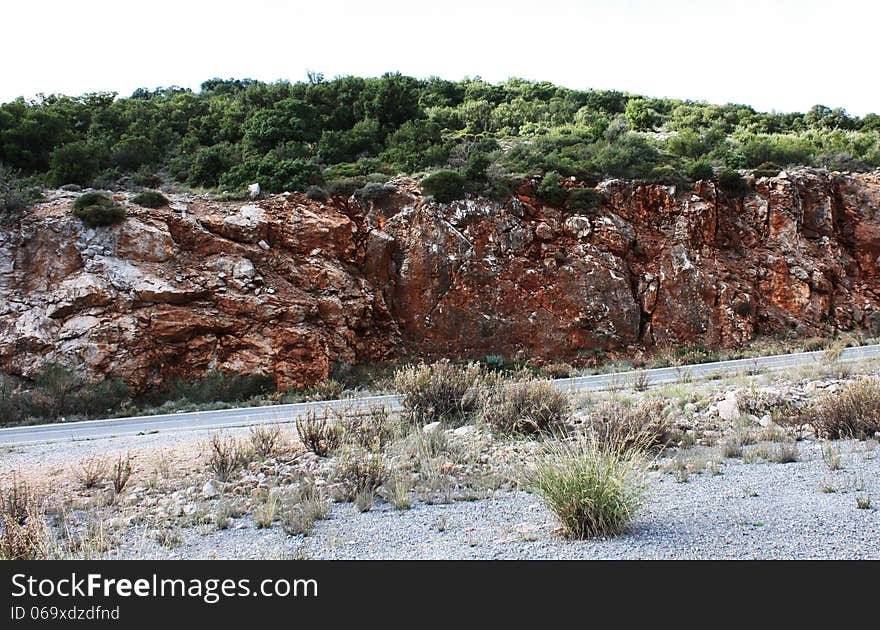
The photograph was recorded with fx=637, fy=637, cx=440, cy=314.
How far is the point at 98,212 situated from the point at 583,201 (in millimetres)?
15515

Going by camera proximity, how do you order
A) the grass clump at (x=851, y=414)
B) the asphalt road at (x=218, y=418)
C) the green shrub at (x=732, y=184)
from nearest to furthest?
1. the grass clump at (x=851, y=414)
2. the asphalt road at (x=218, y=418)
3. the green shrub at (x=732, y=184)

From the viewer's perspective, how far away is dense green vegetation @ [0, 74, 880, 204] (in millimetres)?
22578

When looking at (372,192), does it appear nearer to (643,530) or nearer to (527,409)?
(527,409)

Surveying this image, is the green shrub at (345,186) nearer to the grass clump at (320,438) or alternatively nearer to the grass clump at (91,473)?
the grass clump at (320,438)

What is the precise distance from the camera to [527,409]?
9.10 meters

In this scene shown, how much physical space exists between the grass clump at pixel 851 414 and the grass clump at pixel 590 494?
441 cm

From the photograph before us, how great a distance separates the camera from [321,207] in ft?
69.8

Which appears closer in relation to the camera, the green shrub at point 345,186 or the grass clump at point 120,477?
the grass clump at point 120,477

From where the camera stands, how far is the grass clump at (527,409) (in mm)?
8823

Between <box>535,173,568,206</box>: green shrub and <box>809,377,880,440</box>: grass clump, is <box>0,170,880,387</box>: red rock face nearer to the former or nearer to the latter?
<box>535,173,568,206</box>: green shrub

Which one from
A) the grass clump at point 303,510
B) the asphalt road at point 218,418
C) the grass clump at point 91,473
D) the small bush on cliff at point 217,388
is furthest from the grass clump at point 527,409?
the small bush on cliff at point 217,388

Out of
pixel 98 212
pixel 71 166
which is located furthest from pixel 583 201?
pixel 71 166

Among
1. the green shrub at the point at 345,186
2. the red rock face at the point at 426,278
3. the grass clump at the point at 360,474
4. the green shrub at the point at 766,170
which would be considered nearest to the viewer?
the grass clump at the point at 360,474
